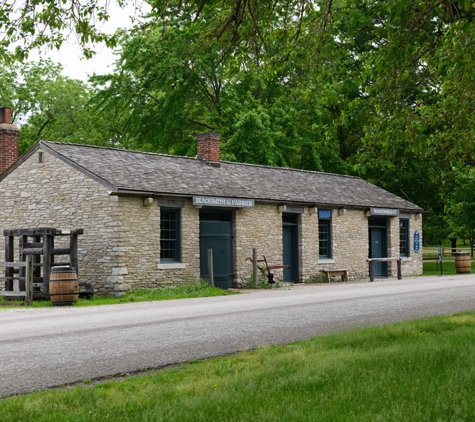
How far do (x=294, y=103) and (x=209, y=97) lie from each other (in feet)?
16.9

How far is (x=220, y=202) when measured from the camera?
2359 centimetres

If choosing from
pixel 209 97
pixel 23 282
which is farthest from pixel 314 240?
pixel 209 97

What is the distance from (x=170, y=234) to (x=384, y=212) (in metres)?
11.6

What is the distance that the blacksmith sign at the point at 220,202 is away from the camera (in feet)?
75.8

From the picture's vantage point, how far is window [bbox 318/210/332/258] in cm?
2884

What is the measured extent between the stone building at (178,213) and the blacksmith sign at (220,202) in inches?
1.3

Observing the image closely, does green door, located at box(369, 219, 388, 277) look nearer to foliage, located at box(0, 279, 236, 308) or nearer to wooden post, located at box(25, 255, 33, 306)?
foliage, located at box(0, 279, 236, 308)

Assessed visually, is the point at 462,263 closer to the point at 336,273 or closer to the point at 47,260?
the point at 336,273

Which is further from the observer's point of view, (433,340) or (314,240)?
(314,240)

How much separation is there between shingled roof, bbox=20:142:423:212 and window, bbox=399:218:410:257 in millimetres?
796

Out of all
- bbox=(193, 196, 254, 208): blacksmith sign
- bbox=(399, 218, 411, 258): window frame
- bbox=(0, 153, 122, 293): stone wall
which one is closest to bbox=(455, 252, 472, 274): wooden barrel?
bbox=(399, 218, 411, 258): window frame

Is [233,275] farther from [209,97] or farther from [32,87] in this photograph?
[32,87]

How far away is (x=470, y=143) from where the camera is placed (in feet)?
42.5

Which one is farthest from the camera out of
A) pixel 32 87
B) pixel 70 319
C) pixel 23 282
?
pixel 32 87
